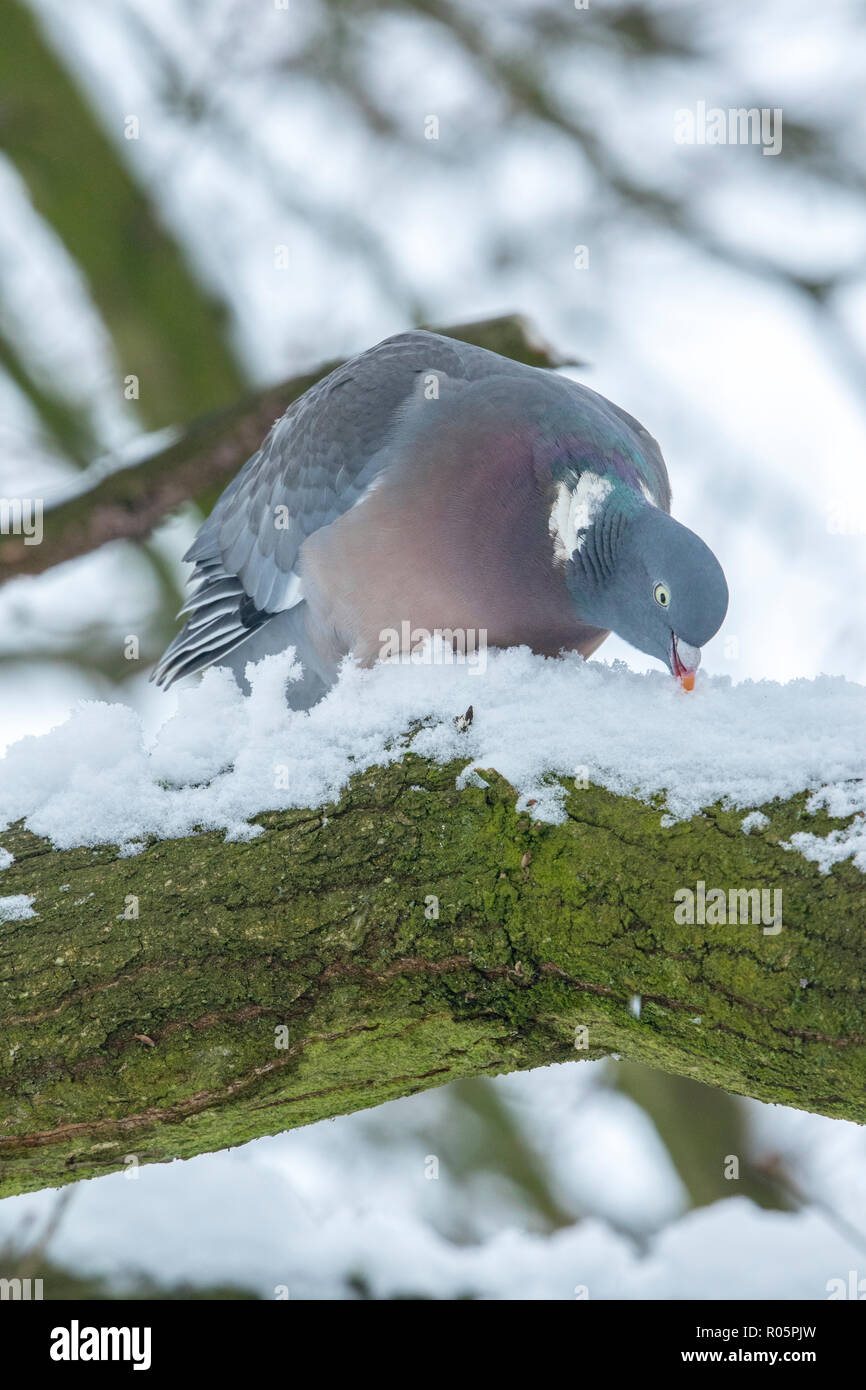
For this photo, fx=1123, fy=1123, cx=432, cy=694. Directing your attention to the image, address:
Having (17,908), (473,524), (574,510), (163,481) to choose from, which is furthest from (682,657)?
(163,481)

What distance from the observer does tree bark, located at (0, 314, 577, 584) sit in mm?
3820

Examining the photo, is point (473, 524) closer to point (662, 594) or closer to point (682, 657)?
point (662, 594)

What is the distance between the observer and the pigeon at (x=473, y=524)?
10.3ft

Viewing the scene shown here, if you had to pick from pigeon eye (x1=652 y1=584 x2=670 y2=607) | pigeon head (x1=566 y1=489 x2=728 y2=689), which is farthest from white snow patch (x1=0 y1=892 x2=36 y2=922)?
pigeon eye (x1=652 y1=584 x2=670 y2=607)

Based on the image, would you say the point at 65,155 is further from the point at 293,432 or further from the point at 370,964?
the point at 370,964

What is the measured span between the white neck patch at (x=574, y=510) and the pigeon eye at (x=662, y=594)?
0.32 m

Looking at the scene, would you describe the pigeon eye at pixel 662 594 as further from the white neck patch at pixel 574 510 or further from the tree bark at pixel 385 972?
the tree bark at pixel 385 972

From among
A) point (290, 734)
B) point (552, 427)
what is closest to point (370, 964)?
point (290, 734)

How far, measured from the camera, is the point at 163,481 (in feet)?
12.7

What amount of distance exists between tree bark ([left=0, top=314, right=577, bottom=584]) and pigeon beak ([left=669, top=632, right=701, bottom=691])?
1642mm

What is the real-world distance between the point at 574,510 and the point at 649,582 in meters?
0.37

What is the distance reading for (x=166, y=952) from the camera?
84.2 inches
